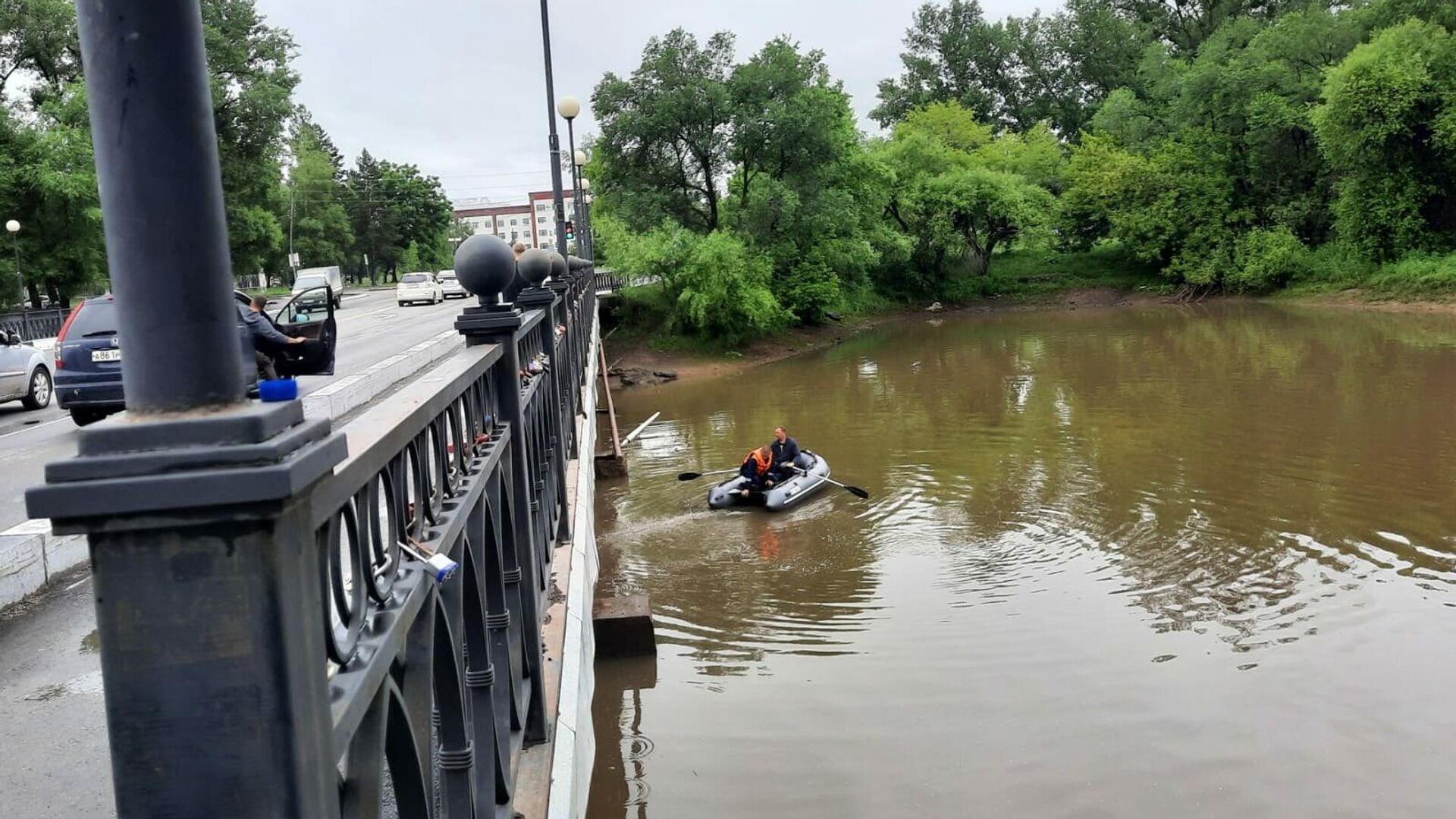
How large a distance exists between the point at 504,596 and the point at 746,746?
589 cm

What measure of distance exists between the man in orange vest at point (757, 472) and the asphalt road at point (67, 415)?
197 inches

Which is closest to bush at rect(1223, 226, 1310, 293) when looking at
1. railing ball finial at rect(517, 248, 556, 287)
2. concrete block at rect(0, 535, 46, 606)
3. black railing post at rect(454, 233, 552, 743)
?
railing ball finial at rect(517, 248, 556, 287)

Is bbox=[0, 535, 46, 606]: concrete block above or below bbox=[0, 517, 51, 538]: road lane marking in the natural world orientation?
below

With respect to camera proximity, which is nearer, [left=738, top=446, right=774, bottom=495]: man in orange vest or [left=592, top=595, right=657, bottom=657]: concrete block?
[left=592, top=595, right=657, bottom=657]: concrete block

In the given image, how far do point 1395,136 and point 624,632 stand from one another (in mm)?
46710

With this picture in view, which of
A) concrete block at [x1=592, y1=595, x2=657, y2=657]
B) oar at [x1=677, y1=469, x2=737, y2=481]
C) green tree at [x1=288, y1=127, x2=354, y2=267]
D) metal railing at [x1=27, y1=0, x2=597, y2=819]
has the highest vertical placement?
green tree at [x1=288, y1=127, x2=354, y2=267]

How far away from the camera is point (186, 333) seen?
1.58 m

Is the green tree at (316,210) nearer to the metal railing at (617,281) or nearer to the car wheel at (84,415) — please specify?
the metal railing at (617,281)

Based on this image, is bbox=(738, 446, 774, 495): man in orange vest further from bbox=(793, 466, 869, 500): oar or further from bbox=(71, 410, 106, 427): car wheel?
bbox=(71, 410, 106, 427): car wheel

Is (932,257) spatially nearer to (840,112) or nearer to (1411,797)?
(840,112)

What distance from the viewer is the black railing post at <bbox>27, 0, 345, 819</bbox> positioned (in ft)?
4.91

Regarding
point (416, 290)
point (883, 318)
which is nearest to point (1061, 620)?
point (416, 290)

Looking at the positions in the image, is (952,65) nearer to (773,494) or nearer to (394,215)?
(394,215)

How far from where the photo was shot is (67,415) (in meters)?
17.4
